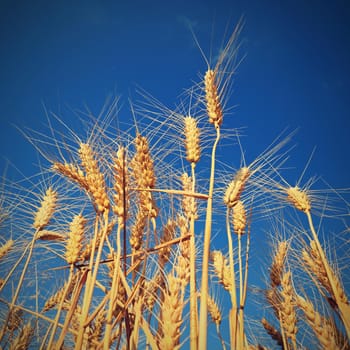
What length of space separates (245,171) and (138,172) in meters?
0.84

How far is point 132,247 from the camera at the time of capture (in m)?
1.86

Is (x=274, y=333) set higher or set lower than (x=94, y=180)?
lower

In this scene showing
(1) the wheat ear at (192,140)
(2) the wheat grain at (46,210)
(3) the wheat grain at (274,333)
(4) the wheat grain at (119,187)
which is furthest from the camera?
(3) the wheat grain at (274,333)

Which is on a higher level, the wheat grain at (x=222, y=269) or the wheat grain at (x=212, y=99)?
the wheat grain at (x=212, y=99)

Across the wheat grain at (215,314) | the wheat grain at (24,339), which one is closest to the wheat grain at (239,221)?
the wheat grain at (215,314)

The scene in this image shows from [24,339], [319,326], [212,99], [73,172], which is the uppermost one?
[212,99]

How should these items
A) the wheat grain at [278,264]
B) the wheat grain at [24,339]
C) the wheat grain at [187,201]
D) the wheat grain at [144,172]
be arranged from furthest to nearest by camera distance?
the wheat grain at [278,264]
the wheat grain at [24,339]
the wheat grain at [187,201]
the wheat grain at [144,172]

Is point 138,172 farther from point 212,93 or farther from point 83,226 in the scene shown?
point 212,93

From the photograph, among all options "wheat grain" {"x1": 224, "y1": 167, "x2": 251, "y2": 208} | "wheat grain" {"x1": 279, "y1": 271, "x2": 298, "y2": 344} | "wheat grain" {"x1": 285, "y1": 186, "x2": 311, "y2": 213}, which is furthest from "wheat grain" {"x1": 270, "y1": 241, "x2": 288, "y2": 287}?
"wheat grain" {"x1": 224, "y1": 167, "x2": 251, "y2": 208}

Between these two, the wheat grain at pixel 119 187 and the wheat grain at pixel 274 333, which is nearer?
the wheat grain at pixel 119 187

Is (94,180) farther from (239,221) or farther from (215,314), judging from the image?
(215,314)

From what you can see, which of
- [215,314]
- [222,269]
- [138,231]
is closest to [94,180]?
[138,231]

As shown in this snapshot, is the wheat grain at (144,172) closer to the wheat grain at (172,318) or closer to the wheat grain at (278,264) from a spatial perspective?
the wheat grain at (172,318)

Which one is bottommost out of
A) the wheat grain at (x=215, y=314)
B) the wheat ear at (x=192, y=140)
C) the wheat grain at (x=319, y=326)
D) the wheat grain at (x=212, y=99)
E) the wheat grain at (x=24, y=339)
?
the wheat grain at (x=24, y=339)
